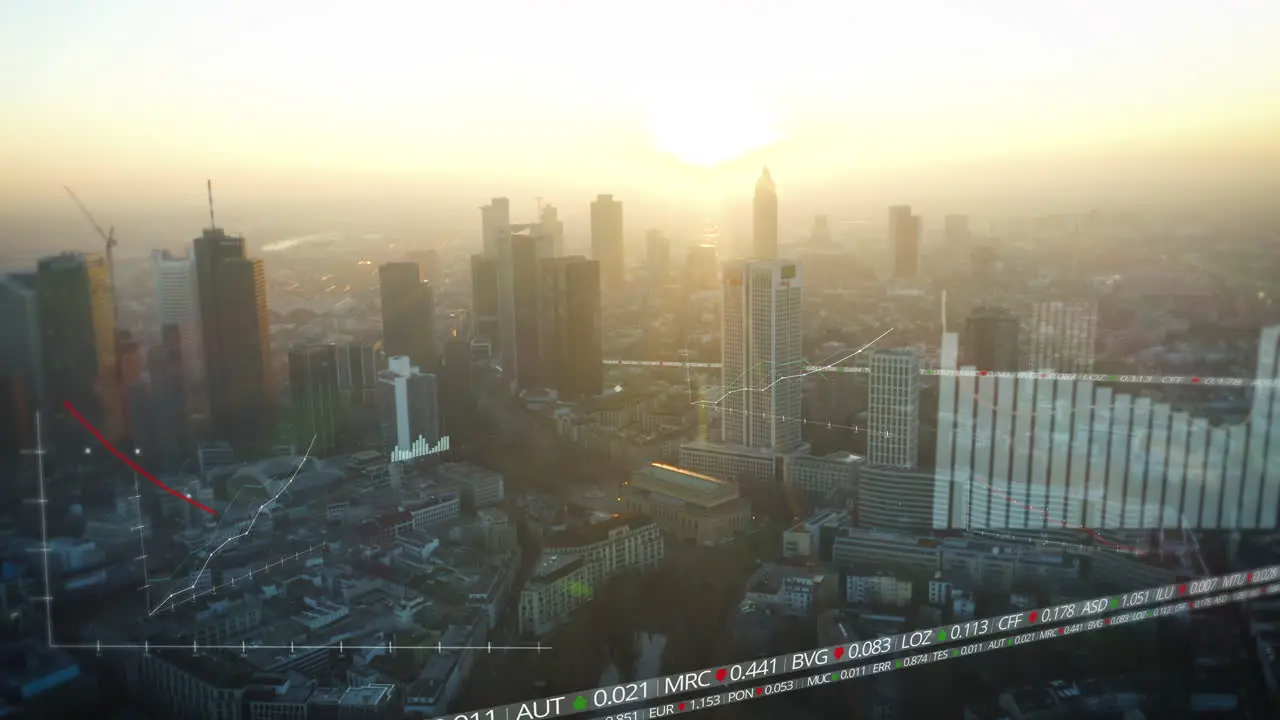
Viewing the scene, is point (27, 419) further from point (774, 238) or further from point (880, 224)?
point (880, 224)

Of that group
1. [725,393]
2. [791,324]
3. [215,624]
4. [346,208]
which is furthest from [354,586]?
[791,324]

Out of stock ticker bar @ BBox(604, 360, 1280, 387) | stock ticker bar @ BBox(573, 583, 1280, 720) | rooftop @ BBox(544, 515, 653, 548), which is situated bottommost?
stock ticker bar @ BBox(573, 583, 1280, 720)

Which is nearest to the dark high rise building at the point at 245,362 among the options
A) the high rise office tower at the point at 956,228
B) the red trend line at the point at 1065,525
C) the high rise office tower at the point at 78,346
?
the high rise office tower at the point at 78,346

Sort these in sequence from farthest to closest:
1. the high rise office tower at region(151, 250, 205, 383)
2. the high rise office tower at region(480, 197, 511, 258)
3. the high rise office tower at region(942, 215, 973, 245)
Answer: the high rise office tower at region(942, 215, 973, 245) → the high rise office tower at region(480, 197, 511, 258) → the high rise office tower at region(151, 250, 205, 383)

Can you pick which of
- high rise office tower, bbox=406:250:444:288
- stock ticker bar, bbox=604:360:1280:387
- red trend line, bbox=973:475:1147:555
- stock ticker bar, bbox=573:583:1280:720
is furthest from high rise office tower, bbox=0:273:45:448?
red trend line, bbox=973:475:1147:555

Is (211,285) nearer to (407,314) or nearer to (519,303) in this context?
(407,314)

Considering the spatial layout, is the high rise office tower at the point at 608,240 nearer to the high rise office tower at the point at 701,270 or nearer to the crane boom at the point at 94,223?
the high rise office tower at the point at 701,270
